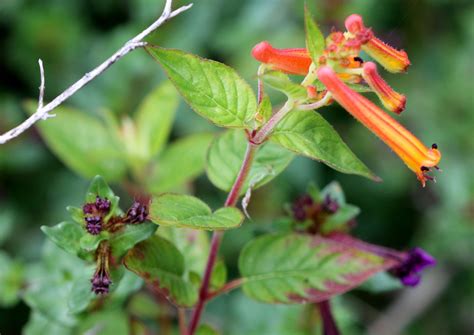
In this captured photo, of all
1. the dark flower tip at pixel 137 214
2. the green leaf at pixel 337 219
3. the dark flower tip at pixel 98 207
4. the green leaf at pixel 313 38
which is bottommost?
the green leaf at pixel 337 219

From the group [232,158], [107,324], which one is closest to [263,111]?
[232,158]

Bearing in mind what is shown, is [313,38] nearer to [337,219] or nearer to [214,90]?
[214,90]

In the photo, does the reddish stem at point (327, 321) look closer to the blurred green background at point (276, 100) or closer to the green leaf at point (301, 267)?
the green leaf at point (301, 267)

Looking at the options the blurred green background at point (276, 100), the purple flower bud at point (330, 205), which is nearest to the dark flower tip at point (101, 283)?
the purple flower bud at point (330, 205)

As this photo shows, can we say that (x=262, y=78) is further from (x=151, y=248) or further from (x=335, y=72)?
(x=151, y=248)

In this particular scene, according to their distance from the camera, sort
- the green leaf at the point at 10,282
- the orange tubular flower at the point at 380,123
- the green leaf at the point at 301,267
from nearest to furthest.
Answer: the orange tubular flower at the point at 380,123 → the green leaf at the point at 301,267 → the green leaf at the point at 10,282

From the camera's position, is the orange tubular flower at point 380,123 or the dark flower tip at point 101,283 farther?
the dark flower tip at point 101,283

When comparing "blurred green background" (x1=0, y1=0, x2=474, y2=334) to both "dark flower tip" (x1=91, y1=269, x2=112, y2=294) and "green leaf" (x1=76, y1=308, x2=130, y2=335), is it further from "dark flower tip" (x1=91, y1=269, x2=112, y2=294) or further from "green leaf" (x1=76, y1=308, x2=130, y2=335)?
"dark flower tip" (x1=91, y1=269, x2=112, y2=294)

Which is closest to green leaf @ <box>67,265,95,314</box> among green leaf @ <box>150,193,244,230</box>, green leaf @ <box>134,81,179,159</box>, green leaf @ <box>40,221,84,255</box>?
green leaf @ <box>40,221,84,255</box>
